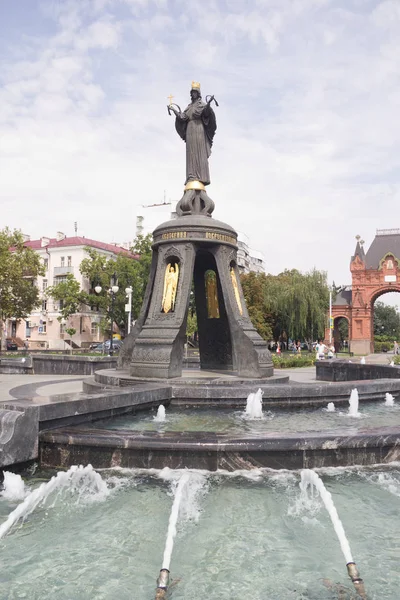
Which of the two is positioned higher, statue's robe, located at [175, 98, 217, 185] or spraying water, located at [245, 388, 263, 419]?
statue's robe, located at [175, 98, 217, 185]

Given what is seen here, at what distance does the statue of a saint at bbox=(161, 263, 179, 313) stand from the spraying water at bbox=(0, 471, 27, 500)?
261 inches

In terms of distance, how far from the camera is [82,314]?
164 feet

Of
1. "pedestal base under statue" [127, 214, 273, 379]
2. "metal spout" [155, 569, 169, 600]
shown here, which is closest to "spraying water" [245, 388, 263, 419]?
"pedestal base under statue" [127, 214, 273, 379]

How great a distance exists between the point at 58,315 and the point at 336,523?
5034cm

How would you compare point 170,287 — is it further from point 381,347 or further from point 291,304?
point 381,347

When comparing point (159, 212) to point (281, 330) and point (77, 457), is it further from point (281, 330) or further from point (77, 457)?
point (77, 457)

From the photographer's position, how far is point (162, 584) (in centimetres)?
300

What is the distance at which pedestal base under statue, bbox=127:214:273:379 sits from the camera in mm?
10242

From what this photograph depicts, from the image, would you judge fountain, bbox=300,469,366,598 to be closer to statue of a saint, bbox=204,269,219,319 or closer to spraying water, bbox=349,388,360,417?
spraying water, bbox=349,388,360,417

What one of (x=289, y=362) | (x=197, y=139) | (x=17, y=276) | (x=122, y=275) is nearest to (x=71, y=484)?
(x=197, y=139)

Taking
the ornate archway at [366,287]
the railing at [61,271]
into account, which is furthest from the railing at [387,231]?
the railing at [61,271]

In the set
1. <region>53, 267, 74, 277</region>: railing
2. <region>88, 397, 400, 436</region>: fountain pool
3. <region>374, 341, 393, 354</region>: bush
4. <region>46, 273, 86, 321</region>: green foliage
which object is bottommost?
<region>374, 341, 393, 354</region>: bush

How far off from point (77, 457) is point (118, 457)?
0.47 metres

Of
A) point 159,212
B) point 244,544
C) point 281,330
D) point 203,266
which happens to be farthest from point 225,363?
point 159,212
